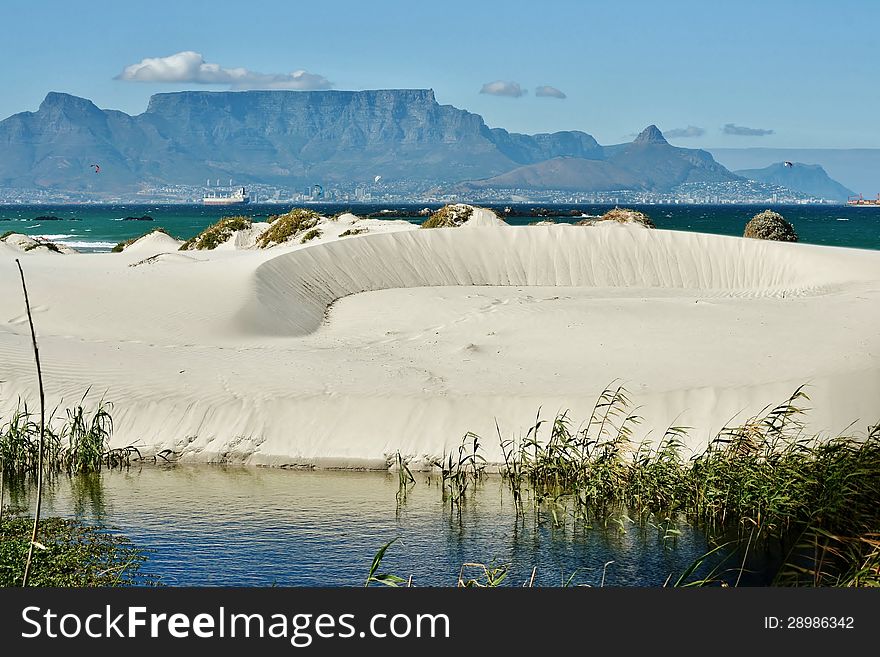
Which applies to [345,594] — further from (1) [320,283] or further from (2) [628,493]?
(1) [320,283]

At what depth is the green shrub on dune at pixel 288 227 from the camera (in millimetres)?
36906

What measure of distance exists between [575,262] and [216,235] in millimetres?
16941

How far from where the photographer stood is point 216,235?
41.2 metres

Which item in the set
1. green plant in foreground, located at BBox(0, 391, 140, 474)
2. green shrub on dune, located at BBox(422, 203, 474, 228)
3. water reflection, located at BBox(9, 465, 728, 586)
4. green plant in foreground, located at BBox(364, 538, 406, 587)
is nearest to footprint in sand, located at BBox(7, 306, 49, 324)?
green plant in foreground, located at BBox(0, 391, 140, 474)

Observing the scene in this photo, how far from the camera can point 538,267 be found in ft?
95.9

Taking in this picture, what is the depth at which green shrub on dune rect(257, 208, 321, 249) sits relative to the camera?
36.9 metres

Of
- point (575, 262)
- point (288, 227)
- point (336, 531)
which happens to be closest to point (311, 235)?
point (288, 227)

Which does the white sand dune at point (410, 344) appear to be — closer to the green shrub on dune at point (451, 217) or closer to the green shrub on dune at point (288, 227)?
the green shrub on dune at point (288, 227)

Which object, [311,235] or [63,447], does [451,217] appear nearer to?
[311,235]

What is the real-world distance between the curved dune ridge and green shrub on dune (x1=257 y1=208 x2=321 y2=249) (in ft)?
26.5

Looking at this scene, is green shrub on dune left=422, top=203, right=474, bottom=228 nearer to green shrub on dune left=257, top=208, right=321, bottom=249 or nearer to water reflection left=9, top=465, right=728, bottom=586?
green shrub on dune left=257, top=208, right=321, bottom=249

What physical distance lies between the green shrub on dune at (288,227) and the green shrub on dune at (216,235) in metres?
2.66

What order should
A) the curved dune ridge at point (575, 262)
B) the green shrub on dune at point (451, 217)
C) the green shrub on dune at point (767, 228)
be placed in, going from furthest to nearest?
the green shrub on dune at point (451, 217), the green shrub on dune at point (767, 228), the curved dune ridge at point (575, 262)

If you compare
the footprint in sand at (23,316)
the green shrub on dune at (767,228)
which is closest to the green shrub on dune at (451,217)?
the green shrub on dune at (767,228)
